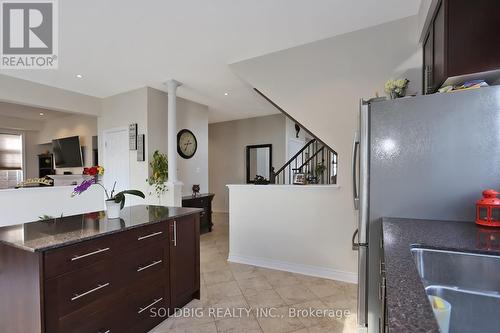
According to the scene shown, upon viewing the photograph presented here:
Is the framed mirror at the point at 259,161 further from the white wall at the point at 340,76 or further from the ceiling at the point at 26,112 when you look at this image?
the ceiling at the point at 26,112

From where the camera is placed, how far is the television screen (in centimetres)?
591

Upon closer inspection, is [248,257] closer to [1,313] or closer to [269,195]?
[269,195]

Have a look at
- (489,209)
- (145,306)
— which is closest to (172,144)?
(145,306)

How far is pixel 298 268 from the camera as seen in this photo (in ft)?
10.1

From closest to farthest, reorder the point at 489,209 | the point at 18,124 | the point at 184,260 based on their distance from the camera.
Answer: the point at 489,209 → the point at 184,260 → the point at 18,124

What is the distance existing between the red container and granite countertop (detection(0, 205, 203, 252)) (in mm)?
2054

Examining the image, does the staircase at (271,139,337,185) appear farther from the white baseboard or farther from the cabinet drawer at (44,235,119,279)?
the cabinet drawer at (44,235,119,279)

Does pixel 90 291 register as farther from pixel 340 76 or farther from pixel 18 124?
pixel 18 124

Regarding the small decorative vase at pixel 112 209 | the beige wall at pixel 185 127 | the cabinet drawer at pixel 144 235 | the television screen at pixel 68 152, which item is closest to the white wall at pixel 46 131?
the television screen at pixel 68 152

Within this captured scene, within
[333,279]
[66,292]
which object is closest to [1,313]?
[66,292]

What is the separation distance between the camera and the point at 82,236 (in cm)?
148

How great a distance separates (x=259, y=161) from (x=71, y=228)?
5.55 meters

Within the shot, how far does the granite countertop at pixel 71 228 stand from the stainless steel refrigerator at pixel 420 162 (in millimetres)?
1550

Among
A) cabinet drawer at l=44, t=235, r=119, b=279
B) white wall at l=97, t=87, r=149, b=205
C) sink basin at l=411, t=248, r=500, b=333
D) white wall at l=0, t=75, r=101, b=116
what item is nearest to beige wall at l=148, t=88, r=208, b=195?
white wall at l=97, t=87, r=149, b=205
